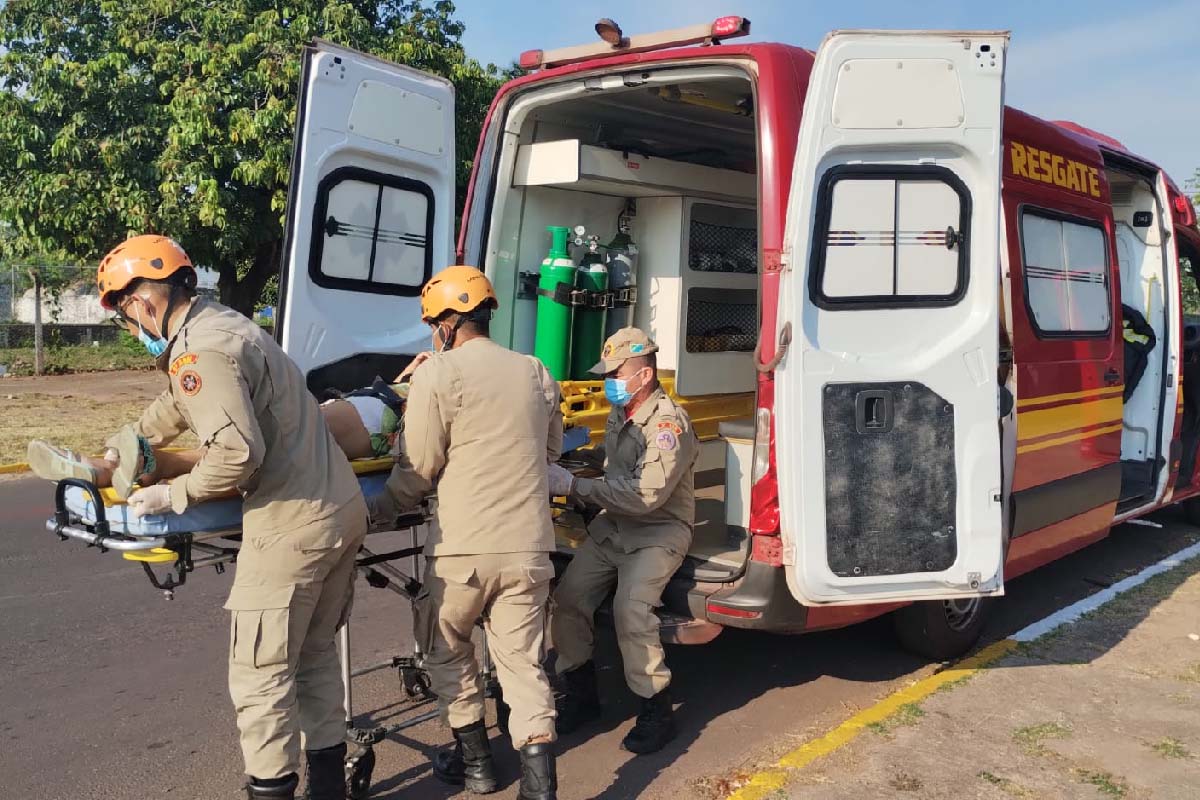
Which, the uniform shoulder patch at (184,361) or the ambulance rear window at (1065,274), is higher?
the ambulance rear window at (1065,274)

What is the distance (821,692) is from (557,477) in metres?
1.64

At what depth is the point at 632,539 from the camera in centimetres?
410

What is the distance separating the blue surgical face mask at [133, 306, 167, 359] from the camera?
3104 mm

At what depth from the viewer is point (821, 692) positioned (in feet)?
15.1

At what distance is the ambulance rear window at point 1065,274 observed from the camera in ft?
16.5

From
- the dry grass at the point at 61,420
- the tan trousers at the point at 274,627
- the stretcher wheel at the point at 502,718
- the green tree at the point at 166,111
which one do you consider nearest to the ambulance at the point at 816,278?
the stretcher wheel at the point at 502,718

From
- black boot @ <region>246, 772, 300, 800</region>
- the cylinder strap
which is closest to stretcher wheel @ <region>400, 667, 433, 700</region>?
black boot @ <region>246, 772, 300, 800</region>

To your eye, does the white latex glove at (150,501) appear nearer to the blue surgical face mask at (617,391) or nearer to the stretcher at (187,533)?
the stretcher at (187,533)

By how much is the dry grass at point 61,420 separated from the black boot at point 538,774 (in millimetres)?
7837

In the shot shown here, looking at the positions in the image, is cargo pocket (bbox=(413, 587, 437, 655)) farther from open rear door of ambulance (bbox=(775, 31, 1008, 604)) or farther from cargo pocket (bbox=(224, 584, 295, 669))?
open rear door of ambulance (bbox=(775, 31, 1008, 604))

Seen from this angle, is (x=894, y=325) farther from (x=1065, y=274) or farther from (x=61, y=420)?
(x=61, y=420)

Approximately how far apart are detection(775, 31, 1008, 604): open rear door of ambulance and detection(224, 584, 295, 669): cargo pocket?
1.75 metres

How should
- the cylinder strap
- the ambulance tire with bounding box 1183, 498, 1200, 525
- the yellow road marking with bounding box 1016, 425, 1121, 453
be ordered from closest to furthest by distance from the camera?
the yellow road marking with bounding box 1016, 425, 1121, 453, the cylinder strap, the ambulance tire with bounding box 1183, 498, 1200, 525

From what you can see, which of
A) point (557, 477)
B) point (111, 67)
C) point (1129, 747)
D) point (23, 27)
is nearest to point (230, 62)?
point (111, 67)
